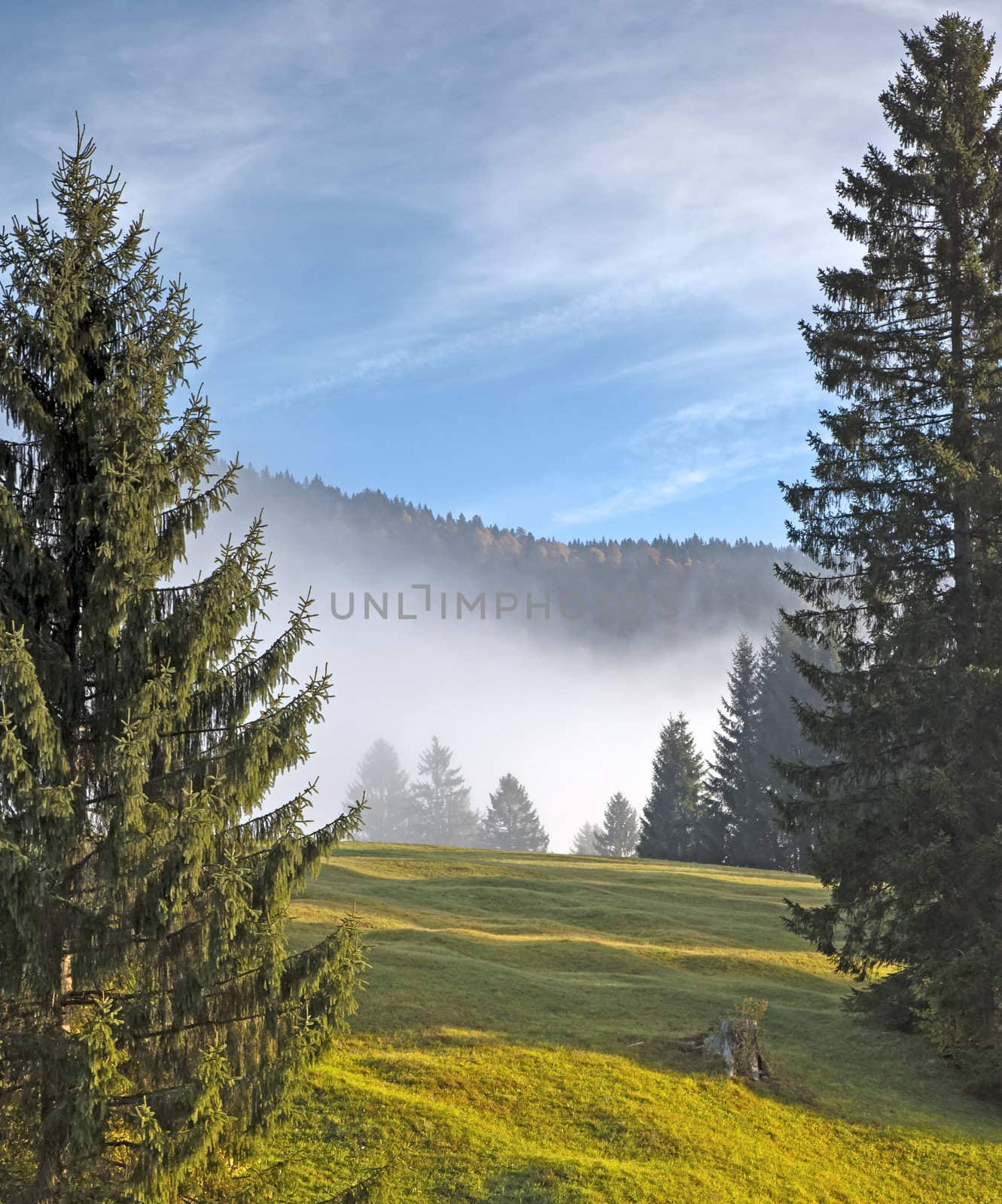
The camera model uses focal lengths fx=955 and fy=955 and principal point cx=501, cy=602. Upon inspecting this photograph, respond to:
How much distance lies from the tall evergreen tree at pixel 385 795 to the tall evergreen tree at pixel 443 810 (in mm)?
2626

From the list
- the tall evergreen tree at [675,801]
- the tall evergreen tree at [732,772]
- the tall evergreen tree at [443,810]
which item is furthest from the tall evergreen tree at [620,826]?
the tall evergreen tree at [732,772]

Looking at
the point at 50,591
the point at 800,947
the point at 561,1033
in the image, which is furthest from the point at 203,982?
the point at 800,947

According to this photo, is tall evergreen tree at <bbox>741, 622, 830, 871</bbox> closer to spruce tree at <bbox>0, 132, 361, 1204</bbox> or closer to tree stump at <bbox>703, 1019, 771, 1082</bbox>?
tree stump at <bbox>703, 1019, 771, 1082</bbox>

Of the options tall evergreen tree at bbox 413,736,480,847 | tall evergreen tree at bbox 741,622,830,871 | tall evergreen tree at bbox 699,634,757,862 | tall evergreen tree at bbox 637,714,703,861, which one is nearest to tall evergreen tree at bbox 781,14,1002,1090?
tall evergreen tree at bbox 741,622,830,871

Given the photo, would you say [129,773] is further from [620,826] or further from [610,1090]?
[620,826]

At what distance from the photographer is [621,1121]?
682 inches

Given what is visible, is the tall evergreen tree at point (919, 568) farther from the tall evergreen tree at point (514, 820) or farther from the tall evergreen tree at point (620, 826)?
the tall evergreen tree at point (514, 820)

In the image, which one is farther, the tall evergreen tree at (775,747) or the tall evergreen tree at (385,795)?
the tall evergreen tree at (385,795)

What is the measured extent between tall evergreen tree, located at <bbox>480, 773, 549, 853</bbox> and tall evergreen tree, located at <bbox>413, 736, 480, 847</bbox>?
1313 cm

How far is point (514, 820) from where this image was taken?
5615 inches

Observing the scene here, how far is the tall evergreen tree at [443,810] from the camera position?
15762 cm

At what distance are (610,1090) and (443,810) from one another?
470 feet

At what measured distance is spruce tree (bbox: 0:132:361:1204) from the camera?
9.98 m

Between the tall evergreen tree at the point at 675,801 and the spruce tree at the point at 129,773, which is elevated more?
the spruce tree at the point at 129,773
